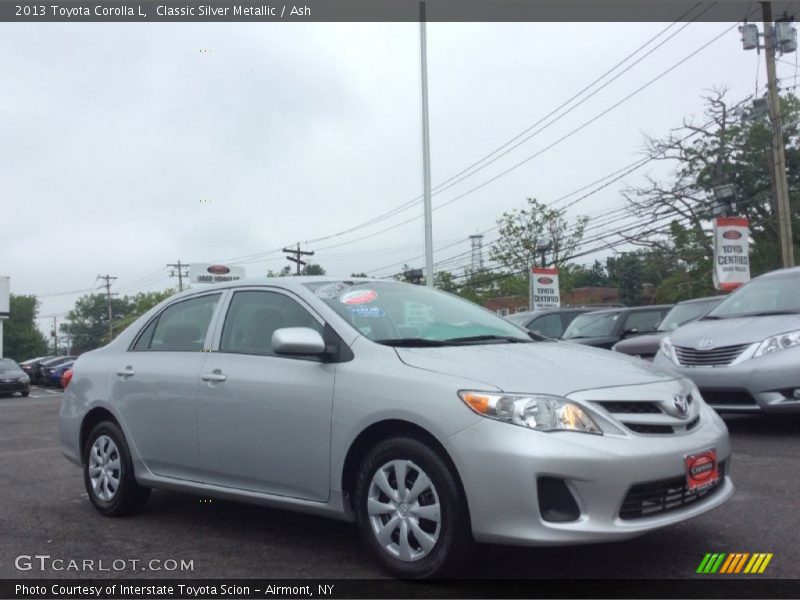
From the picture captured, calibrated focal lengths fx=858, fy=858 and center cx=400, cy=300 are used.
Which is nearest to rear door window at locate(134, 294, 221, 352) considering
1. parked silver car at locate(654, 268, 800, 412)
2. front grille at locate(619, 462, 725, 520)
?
front grille at locate(619, 462, 725, 520)

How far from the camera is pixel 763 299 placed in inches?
351

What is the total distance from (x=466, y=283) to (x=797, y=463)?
53386 mm

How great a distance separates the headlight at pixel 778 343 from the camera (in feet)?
25.6

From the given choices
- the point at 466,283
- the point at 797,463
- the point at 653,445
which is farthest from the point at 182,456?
the point at 466,283

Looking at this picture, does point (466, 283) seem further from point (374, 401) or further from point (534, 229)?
point (374, 401)

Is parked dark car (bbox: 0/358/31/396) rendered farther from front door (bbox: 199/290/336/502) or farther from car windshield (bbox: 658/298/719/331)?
front door (bbox: 199/290/336/502)

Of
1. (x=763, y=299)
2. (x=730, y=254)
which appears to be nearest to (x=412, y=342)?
(x=763, y=299)

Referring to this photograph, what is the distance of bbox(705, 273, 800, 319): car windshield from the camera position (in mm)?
A: 8594

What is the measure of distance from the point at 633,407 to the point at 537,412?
1.67 ft

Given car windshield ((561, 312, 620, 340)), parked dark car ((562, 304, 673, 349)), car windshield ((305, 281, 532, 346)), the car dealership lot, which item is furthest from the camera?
car windshield ((561, 312, 620, 340))

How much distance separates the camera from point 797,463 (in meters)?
6.72

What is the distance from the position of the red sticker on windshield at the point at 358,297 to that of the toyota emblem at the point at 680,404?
1.81 meters

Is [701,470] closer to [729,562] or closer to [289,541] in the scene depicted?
[729,562]

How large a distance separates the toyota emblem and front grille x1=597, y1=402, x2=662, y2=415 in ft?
0.46
